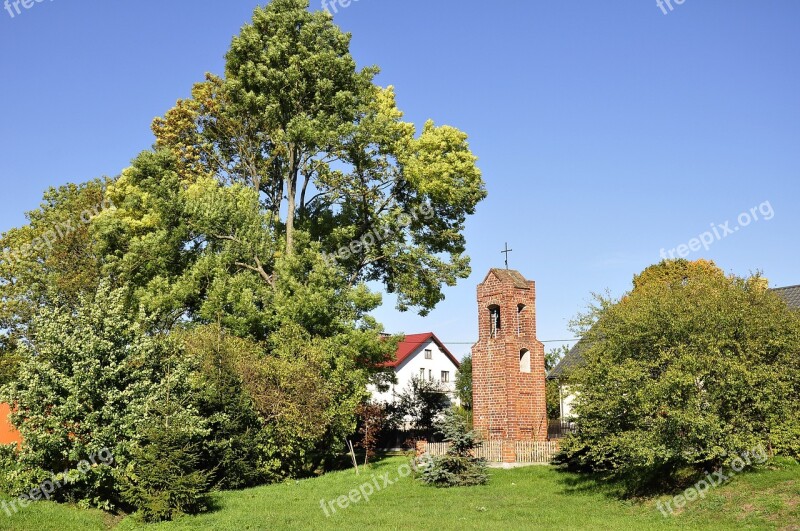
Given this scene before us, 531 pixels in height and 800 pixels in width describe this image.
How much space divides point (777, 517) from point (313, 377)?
15566 mm

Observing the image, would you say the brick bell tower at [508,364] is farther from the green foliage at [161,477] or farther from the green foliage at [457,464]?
the green foliage at [161,477]

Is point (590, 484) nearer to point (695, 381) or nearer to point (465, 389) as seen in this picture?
point (695, 381)

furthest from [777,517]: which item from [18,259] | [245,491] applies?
[18,259]

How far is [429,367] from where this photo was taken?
198 ft

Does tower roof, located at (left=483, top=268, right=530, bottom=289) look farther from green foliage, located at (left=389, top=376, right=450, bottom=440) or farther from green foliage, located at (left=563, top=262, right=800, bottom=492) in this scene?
green foliage, located at (left=389, top=376, right=450, bottom=440)

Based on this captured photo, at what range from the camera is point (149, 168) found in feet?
99.0

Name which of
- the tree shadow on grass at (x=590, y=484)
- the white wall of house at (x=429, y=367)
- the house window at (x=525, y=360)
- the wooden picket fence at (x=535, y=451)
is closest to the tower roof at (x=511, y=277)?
the house window at (x=525, y=360)

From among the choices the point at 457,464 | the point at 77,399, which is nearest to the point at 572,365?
the point at 457,464

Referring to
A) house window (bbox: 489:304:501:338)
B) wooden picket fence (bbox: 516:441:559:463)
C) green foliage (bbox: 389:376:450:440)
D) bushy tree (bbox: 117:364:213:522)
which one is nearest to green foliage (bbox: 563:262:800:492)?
wooden picket fence (bbox: 516:441:559:463)

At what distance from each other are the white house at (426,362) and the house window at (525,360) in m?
28.4

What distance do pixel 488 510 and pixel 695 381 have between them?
6.43 m

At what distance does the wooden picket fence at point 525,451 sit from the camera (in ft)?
88.0

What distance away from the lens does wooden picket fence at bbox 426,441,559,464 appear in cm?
2683

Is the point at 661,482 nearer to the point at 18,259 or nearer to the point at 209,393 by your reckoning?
the point at 209,393
